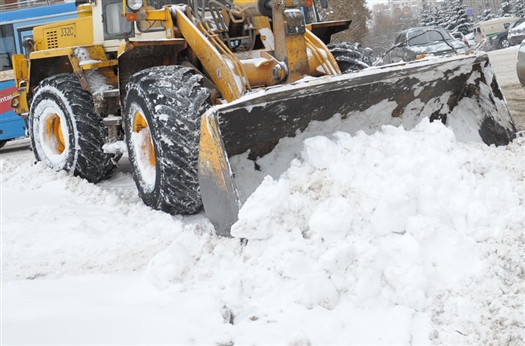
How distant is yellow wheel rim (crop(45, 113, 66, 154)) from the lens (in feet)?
23.5

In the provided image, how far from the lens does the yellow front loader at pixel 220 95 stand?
4.14 m

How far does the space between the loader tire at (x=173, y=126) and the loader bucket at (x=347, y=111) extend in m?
0.52

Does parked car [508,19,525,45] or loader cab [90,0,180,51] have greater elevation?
loader cab [90,0,180,51]

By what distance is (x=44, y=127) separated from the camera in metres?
7.16

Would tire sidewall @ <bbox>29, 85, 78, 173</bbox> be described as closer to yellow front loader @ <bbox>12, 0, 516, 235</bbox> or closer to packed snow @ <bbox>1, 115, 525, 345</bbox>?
yellow front loader @ <bbox>12, 0, 516, 235</bbox>

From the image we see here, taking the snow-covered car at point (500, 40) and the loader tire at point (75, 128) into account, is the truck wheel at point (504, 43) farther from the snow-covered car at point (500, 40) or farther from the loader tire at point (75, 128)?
the loader tire at point (75, 128)

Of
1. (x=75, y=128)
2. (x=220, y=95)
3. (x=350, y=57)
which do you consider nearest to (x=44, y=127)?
(x=75, y=128)

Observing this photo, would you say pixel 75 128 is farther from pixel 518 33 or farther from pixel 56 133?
pixel 518 33

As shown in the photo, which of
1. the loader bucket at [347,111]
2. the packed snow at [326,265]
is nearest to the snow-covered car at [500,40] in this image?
the loader bucket at [347,111]

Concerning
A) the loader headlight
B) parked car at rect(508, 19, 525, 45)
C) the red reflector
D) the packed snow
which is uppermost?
the loader headlight

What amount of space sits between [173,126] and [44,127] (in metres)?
3.17

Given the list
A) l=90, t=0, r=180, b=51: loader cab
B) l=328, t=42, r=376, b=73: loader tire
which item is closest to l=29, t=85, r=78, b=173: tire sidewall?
l=90, t=0, r=180, b=51: loader cab

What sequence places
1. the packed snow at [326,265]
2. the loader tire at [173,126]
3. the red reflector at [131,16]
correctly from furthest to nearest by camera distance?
the red reflector at [131,16] → the loader tire at [173,126] → the packed snow at [326,265]

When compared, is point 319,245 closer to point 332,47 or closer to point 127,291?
point 127,291
